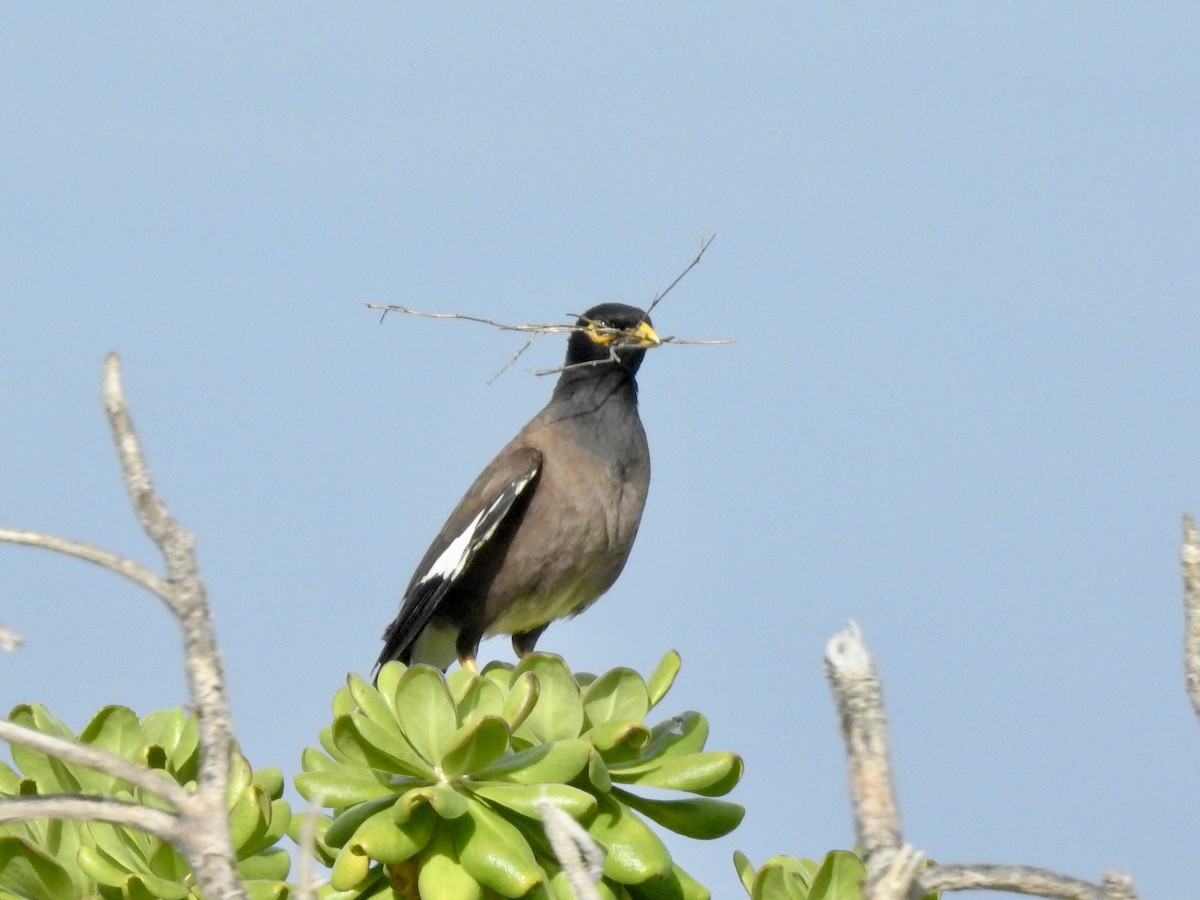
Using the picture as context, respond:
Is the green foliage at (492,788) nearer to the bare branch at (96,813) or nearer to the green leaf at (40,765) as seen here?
the green leaf at (40,765)

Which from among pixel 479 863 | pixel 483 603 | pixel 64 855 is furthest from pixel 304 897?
pixel 483 603

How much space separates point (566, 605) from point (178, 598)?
3.99m

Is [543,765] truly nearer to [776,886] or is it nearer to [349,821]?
[349,821]

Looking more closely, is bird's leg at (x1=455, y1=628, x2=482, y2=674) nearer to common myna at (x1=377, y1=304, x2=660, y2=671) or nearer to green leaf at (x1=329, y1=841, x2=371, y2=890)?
common myna at (x1=377, y1=304, x2=660, y2=671)

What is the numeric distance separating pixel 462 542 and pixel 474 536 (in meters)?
0.05

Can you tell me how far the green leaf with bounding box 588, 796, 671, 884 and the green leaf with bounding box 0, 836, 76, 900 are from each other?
0.78m

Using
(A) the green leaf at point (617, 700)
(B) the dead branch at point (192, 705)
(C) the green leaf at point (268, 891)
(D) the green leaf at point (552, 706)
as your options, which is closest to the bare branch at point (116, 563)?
(B) the dead branch at point (192, 705)

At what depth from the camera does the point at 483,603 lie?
5.41 metres

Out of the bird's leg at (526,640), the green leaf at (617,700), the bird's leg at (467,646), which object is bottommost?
the green leaf at (617,700)

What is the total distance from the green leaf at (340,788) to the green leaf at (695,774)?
15.7 inches

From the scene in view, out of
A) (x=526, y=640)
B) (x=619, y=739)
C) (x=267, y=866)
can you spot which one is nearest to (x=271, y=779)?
(x=267, y=866)

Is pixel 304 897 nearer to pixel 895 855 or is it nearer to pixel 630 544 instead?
pixel 895 855

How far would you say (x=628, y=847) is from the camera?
2.46m

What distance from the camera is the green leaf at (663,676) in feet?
9.96
